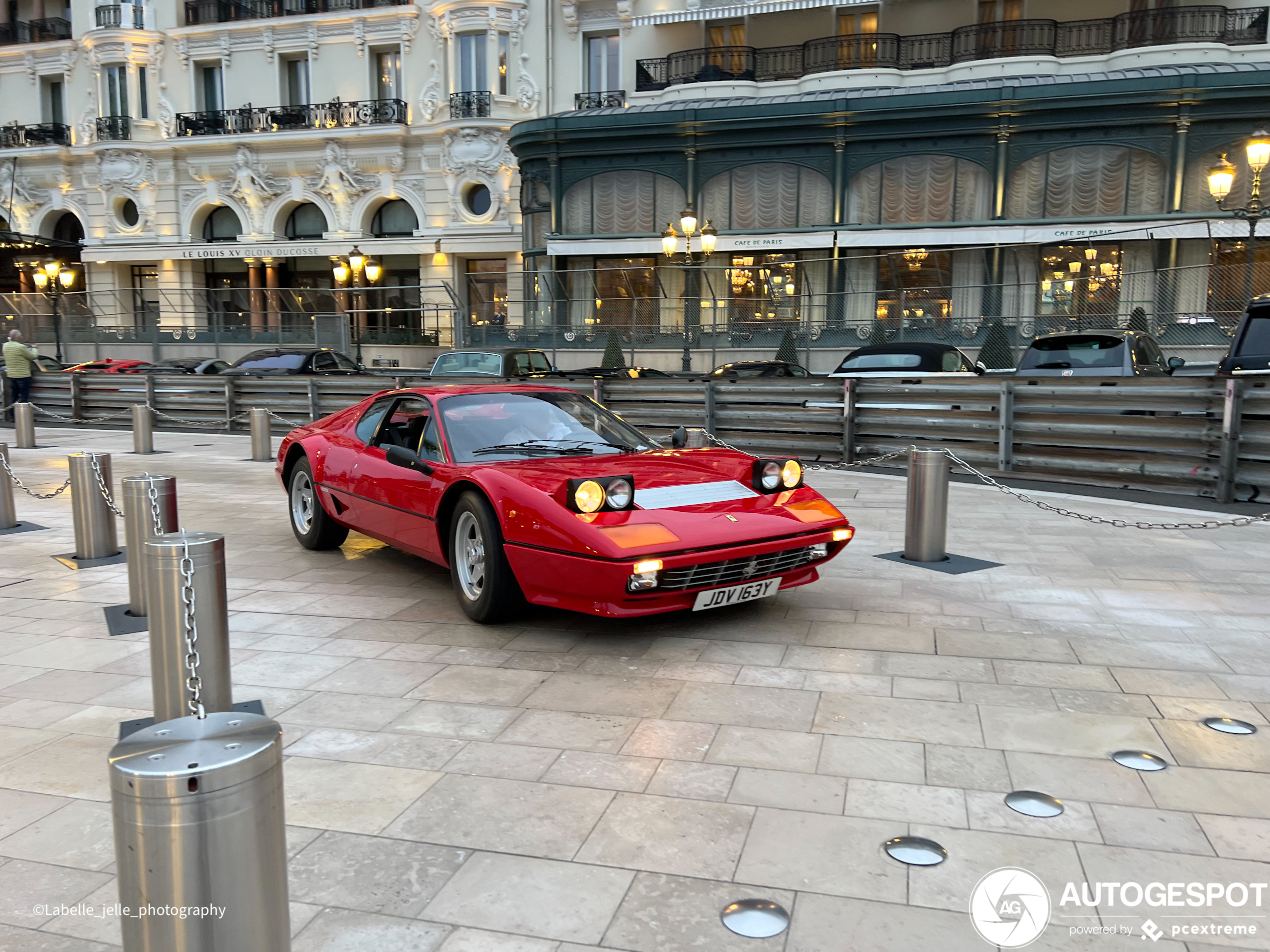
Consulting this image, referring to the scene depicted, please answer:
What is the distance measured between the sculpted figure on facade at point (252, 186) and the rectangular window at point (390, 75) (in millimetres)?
5653

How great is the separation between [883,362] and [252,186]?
3145 cm

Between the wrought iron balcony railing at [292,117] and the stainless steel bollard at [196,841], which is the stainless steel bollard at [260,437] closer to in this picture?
the stainless steel bollard at [196,841]

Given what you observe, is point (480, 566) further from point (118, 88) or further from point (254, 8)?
point (118, 88)

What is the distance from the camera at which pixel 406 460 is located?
6.05 metres

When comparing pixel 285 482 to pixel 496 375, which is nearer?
pixel 285 482

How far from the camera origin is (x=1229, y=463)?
9.40 m

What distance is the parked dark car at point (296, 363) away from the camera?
2159 centimetres

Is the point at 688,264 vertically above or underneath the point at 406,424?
above

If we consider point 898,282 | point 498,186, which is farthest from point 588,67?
point 898,282

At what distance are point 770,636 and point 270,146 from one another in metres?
37.7

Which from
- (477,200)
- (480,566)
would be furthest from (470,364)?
(477,200)

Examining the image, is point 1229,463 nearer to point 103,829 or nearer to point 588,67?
point 103,829

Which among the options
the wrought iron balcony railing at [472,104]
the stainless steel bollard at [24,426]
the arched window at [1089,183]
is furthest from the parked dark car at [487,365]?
the wrought iron balcony railing at [472,104]

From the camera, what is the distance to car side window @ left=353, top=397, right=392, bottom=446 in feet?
22.7
